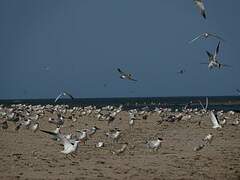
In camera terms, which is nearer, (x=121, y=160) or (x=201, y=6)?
(x=201, y=6)

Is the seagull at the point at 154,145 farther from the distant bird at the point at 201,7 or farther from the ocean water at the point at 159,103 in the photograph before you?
the ocean water at the point at 159,103

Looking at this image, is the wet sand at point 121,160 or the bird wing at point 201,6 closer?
the wet sand at point 121,160

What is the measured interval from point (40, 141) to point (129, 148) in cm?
→ 424

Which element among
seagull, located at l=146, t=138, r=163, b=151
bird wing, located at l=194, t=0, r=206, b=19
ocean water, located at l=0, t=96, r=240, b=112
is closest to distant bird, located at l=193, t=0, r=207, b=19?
bird wing, located at l=194, t=0, r=206, b=19

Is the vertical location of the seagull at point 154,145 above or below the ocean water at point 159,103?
below

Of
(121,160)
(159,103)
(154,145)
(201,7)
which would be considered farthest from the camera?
(159,103)

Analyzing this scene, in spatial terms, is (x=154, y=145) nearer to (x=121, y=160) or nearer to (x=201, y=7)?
(x=121, y=160)

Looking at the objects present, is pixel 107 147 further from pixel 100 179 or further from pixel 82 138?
pixel 100 179

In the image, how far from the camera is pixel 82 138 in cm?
2512

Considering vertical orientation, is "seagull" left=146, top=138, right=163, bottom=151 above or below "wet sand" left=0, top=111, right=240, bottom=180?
above

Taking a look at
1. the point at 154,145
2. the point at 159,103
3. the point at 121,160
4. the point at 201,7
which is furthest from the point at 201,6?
the point at 159,103

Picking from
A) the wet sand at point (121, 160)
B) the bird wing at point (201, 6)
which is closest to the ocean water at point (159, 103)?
the wet sand at point (121, 160)

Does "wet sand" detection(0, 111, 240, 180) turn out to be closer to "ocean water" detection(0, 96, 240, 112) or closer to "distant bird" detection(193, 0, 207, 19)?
"distant bird" detection(193, 0, 207, 19)

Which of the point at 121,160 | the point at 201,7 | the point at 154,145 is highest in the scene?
the point at 201,7
